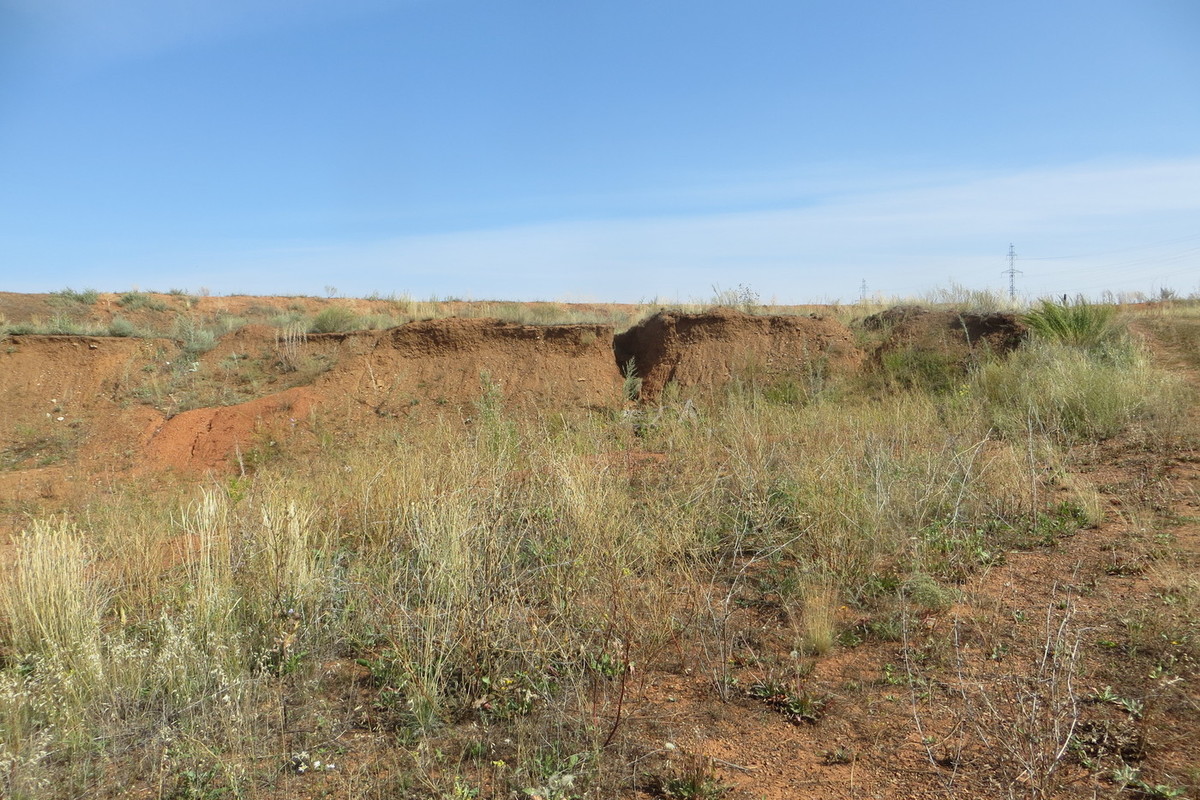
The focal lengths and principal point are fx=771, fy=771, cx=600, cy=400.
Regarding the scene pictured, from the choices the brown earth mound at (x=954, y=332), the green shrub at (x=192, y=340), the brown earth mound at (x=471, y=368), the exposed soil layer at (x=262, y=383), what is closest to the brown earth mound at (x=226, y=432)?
the exposed soil layer at (x=262, y=383)

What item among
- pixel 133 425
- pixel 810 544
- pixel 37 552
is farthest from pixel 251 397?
pixel 810 544

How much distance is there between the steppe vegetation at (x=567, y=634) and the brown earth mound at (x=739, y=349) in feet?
23.4

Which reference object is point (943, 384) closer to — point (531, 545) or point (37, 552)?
point (531, 545)

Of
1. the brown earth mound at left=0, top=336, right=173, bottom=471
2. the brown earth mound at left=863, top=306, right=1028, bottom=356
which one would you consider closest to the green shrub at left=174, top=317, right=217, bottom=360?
the brown earth mound at left=0, top=336, right=173, bottom=471

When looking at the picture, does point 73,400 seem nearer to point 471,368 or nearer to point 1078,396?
point 471,368

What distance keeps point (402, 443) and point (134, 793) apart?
12.1ft

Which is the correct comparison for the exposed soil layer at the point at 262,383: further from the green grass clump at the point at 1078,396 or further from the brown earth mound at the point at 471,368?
the green grass clump at the point at 1078,396

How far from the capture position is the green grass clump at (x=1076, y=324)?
11.6m

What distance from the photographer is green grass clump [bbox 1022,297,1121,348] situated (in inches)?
457

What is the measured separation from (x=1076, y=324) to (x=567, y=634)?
37.5 ft

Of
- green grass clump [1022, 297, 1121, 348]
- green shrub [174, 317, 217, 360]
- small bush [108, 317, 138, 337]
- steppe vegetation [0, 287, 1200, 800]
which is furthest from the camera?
small bush [108, 317, 138, 337]

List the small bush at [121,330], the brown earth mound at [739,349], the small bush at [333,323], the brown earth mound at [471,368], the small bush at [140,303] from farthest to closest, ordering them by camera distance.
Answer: the small bush at [140,303] < the small bush at [333,323] < the small bush at [121,330] < the brown earth mound at [739,349] < the brown earth mound at [471,368]

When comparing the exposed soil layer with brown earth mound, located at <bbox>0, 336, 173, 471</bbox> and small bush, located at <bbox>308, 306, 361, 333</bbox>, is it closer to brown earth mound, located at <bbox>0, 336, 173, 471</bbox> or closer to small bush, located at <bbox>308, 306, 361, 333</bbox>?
brown earth mound, located at <bbox>0, 336, 173, 471</bbox>

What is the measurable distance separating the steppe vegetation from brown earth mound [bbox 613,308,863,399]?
7.15 metres
